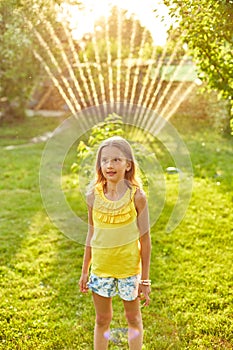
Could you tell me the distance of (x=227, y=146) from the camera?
8.45 m

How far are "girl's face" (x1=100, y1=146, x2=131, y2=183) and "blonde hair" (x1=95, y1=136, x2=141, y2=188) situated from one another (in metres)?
0.02

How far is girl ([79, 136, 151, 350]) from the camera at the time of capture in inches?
86.7

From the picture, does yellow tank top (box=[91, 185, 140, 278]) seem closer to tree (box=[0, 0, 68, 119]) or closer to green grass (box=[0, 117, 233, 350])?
green grass (box=[0, 117, 233, 350])

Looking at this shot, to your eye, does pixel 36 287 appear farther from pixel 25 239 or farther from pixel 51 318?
pixel 25 239

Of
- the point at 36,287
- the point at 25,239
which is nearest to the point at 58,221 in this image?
the point at 25,239

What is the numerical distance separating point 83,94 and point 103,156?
30.7 feet

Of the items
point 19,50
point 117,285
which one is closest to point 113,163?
point 117,285

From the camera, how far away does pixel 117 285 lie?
7.47ft

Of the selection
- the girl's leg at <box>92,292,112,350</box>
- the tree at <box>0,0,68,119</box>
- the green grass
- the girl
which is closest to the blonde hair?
the girl

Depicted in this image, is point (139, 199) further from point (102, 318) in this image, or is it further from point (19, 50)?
point (19, 50)

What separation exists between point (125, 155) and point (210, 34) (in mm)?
1618

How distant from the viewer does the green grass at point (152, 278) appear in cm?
288

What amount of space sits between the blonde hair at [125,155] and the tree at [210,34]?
122cm

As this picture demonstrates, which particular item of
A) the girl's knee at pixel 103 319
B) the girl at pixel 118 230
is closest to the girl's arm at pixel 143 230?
the girl at pixel 118 230
